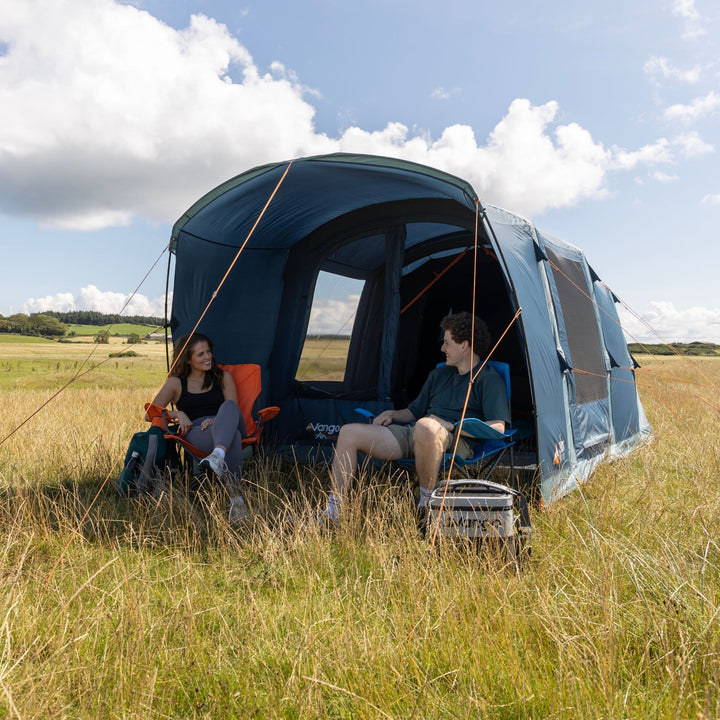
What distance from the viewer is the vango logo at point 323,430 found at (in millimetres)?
4918

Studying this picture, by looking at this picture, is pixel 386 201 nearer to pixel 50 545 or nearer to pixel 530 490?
pixel 530 490

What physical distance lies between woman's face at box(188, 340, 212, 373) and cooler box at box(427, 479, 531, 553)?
224 cm

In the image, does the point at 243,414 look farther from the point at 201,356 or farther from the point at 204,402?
the point at 201,356

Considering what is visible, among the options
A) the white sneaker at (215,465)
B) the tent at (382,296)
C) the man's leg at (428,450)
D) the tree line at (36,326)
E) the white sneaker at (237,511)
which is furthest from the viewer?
the tree line at (36,326)

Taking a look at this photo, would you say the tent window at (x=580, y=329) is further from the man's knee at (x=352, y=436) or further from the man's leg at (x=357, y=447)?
the man's knee at (x=352, y=436)

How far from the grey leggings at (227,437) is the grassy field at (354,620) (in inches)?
18.5

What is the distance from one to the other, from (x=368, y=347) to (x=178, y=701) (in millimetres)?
3812

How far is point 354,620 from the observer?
221 centimetres

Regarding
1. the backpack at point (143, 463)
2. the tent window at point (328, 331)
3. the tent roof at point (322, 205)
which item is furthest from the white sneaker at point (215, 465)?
the tent roof at point (322, 205)

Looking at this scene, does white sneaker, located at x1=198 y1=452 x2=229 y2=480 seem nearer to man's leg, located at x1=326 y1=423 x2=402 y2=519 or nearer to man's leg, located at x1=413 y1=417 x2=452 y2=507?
man's leg, located at x1=326 y1=423 x2=402 y2=519

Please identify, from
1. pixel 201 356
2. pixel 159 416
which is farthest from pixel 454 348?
pixel 159 416

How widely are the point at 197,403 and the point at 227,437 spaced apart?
23.7 inches

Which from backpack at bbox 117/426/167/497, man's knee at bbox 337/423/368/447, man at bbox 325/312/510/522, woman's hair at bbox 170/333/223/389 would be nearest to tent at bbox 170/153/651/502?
woman's hair at bbox 170/333/223/389

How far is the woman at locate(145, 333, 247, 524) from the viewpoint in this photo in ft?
12.6
